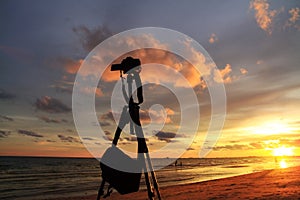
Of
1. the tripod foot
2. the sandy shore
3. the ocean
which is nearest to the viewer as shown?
the tripod foot

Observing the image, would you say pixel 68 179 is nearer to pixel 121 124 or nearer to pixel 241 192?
pixel 241 192

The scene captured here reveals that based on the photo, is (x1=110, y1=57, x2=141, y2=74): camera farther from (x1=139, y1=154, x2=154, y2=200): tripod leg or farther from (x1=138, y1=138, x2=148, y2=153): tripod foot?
(x1=139, y1=154, x2=154, y2=200): tripod leg

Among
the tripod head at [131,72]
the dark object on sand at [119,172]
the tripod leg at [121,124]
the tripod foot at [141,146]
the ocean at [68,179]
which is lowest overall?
the ocean at [68,179]

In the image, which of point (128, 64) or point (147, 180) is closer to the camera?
point (147, 180)

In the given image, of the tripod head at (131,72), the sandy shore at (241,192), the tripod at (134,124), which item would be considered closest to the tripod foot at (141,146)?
the tripod at (134,124)

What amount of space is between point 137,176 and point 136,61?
2224 millimetres

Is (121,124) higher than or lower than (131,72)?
lower

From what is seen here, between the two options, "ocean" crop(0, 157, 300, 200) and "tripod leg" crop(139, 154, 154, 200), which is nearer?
"tripod leg" crop(139, 154, 154, 200)

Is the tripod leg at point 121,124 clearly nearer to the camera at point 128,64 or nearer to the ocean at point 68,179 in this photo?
the camera at point 128,64

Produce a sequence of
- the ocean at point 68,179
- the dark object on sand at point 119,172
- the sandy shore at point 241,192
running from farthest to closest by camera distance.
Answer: the ocean at point 68,179 < the sandy shore at point 241,192 < the dark object on sand at point 119,172

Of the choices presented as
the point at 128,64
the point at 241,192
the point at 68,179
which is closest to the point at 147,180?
the point at 128,64

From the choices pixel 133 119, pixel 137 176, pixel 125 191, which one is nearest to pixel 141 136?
pixel 133 119

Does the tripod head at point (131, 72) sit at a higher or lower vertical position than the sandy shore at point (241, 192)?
higher

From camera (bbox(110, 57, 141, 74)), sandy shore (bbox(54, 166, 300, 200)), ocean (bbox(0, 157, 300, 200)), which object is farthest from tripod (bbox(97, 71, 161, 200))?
ocean (bbox(0, 157, 300, 200))
